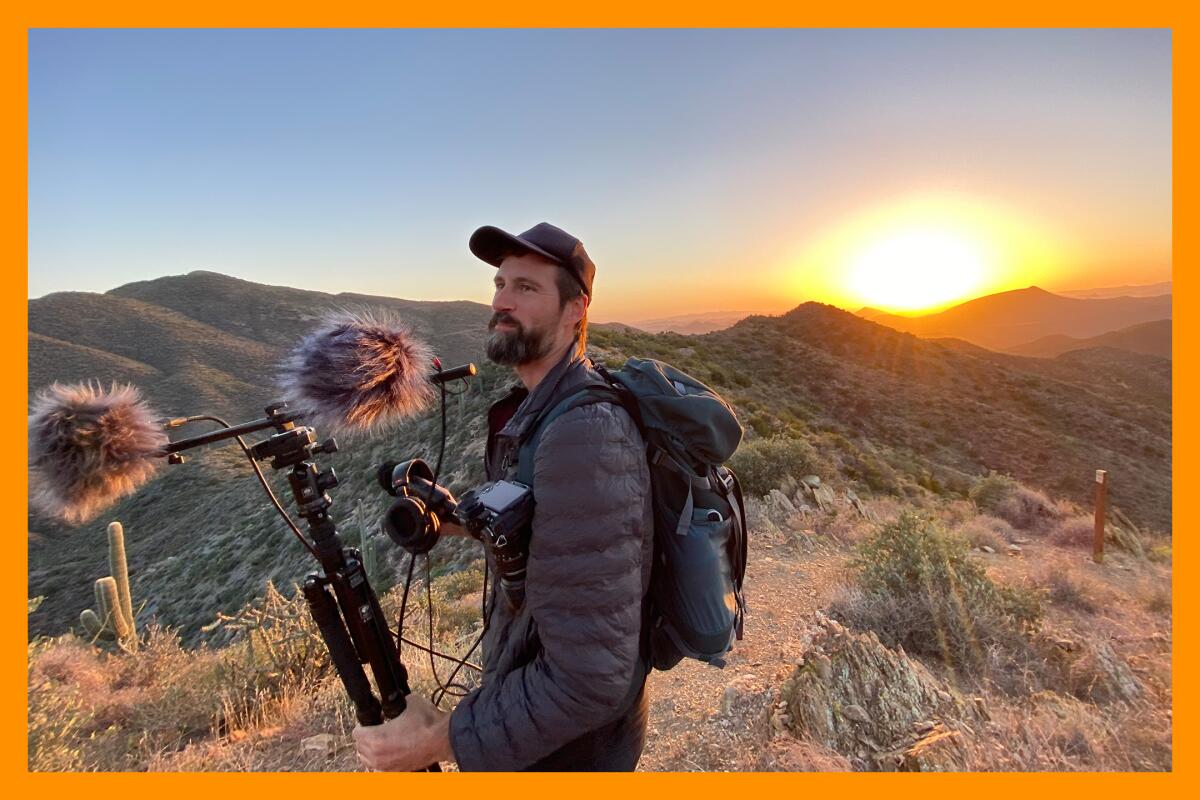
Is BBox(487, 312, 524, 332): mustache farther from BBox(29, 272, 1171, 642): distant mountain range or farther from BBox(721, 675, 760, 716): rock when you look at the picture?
BBox(721, 675, 760, 716): rock

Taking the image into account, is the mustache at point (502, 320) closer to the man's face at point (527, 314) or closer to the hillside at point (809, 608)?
the man's face at point (527, 314)

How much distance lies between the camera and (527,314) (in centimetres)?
185

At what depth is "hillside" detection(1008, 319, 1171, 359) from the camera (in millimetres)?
57644

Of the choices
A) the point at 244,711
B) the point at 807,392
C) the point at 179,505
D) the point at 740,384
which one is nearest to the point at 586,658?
the point at 244,711

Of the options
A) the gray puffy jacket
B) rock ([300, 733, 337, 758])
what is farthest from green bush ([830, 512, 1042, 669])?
the gray puffy jacket

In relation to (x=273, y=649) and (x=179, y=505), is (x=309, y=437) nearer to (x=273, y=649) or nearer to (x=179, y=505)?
(x=273, y=649)

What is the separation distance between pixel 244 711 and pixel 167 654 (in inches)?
78.5

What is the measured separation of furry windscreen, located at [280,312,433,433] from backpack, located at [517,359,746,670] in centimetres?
59

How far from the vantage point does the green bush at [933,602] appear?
4883mm

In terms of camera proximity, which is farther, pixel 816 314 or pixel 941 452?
pixel 816 314

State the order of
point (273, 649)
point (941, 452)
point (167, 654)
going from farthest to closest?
point (941, 452) → point (167, 654) → point (273, 649)

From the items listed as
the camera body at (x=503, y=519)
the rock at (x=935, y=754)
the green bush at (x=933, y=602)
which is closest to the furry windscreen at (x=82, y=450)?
the camera body at (x=503, y=519)

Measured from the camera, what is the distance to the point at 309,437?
166 cm

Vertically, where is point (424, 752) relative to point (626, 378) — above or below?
below
